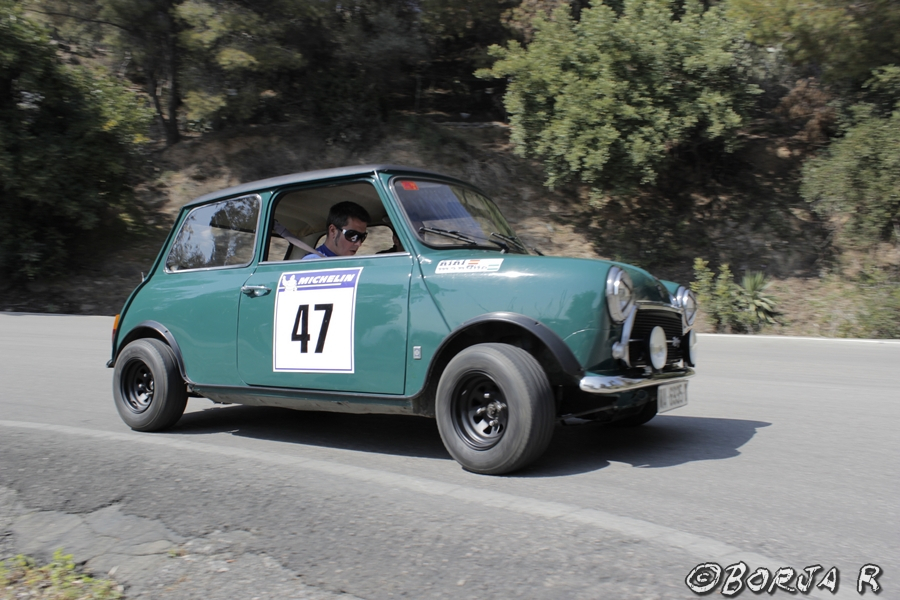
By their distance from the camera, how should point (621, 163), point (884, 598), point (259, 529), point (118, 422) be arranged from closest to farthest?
point (884, 598), point (259, 529), point (118, 422), point (621, 163)

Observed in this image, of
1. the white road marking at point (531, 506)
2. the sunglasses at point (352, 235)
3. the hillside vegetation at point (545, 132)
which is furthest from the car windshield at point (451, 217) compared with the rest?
the hillside vegetation at point (545, 132)

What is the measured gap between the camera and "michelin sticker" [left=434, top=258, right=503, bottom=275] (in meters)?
4.25

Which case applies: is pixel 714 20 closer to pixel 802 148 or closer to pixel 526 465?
pixel 802 148

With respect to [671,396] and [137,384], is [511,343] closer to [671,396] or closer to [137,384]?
[671,396]

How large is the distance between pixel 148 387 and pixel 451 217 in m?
2.80

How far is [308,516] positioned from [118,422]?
10.8 feet

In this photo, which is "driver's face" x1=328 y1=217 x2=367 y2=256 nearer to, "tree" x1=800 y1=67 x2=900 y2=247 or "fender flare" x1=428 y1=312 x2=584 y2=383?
"fender flare" x1=428 y1=312 x2=584 y2=383

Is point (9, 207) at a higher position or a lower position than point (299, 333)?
higher

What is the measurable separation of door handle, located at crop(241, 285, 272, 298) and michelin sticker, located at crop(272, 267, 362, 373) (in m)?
0.13

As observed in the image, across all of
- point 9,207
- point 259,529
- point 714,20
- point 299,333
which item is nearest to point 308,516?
point 259,529

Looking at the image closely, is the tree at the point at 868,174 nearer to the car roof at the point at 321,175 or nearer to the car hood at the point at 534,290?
the car roof at the point at 321,175

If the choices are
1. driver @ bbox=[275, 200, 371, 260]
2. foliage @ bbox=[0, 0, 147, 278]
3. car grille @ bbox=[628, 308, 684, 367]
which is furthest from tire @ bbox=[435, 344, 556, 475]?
foliage @ bbox=[0, 0, 147, 278]

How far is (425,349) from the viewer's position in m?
4.32

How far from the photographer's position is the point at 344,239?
5488 mm
